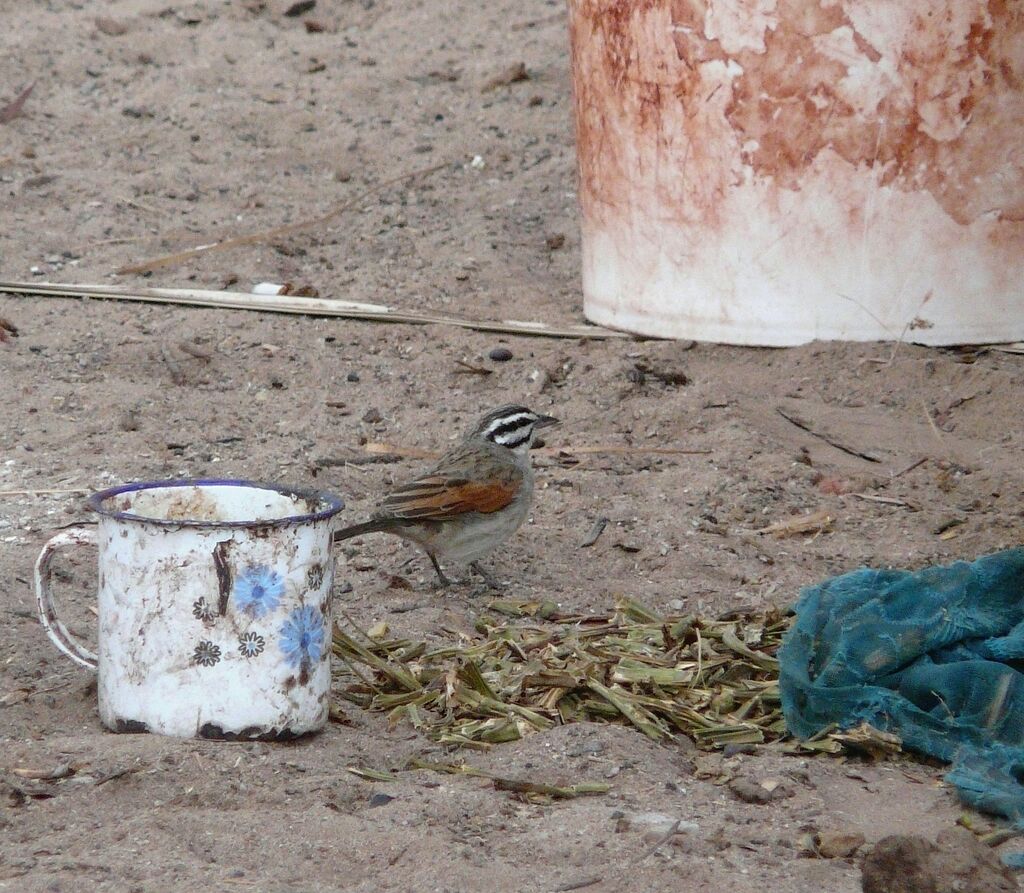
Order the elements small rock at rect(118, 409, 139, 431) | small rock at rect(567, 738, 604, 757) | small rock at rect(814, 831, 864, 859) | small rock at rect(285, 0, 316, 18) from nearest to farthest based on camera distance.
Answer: small rock at rect(814, 831, 864, 859), small rock at rect(567, 738, 604, 757), small rock at rect(118, 409, 139, 431), small rock at rect(285, 0, 316, 18)

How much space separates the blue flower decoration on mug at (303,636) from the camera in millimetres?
4141

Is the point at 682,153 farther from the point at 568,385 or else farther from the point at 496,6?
the point at 496,6

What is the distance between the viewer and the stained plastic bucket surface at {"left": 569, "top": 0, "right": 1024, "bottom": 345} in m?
7.33

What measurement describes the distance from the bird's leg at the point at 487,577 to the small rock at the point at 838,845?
2196 mm

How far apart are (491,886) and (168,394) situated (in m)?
4.22

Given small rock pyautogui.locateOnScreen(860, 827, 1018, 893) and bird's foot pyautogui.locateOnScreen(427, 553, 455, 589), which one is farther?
bird's foot pyautogui.locateOnScreen(427, 553, 455, 589)

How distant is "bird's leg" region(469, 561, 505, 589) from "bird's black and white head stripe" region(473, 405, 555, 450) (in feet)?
1.57

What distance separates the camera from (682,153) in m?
7.75

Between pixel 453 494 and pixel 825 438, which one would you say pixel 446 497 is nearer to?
pixel 453 494

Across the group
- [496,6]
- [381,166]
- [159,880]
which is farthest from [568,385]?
[496,6]

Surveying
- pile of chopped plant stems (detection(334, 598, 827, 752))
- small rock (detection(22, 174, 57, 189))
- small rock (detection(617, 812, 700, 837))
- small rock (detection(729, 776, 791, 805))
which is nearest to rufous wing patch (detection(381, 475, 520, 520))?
pile of chopped plant stems (detection(334, 598, 827, 752))

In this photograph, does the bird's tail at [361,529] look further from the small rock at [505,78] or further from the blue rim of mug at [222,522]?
the small rock at [505,78]

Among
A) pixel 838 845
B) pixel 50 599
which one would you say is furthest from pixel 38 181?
pixel 838 845

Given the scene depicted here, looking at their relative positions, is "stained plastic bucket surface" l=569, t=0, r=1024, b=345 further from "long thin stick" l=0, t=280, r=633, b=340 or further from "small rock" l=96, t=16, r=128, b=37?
"small rock" l=96, t=16, r=128, b=37
